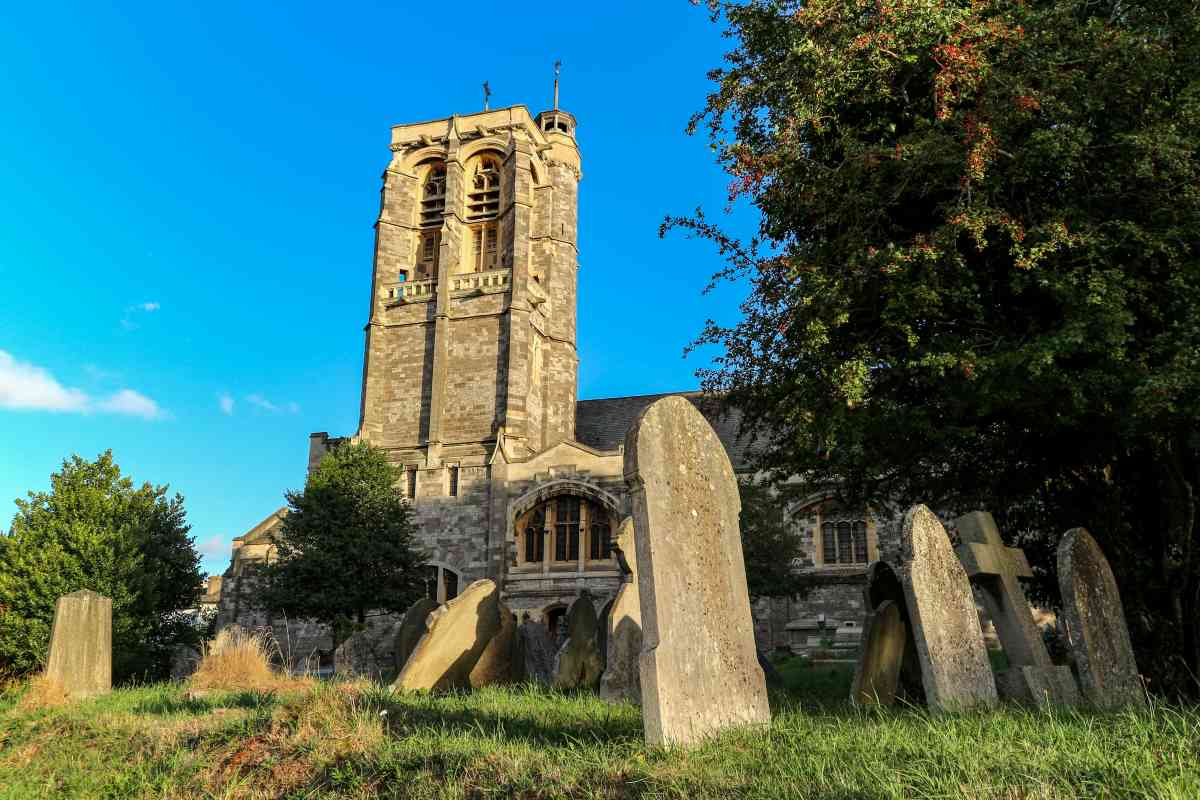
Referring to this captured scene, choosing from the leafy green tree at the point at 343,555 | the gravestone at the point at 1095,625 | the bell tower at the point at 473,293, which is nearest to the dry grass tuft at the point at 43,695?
the leafy green tree at the point at 343,555

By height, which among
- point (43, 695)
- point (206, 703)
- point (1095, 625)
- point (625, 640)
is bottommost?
point (43, 695)

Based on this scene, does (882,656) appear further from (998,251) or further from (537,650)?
(537,650)

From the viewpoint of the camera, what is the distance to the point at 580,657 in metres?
10.9

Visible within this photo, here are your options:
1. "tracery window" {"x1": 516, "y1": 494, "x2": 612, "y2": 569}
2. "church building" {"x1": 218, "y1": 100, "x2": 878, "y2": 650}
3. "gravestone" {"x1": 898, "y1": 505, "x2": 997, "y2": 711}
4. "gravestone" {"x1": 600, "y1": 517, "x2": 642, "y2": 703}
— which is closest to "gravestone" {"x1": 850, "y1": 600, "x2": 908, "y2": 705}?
"gravestone" {"x1": 898, "y1": 505, "x2": 997, "y2": 711}

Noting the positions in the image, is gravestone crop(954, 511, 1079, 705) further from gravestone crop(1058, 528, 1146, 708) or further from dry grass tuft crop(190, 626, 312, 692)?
dry grass tuft crop(190, 626, 312, 692)

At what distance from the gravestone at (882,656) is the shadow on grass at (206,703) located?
5.12 meters

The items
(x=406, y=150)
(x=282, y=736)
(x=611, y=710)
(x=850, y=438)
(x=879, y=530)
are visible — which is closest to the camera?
(x=282, y=736)

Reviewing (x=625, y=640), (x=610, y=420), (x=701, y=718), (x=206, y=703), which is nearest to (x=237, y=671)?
(x=206, y=703)

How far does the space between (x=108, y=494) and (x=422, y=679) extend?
14985 millimetres

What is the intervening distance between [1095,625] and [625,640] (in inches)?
167

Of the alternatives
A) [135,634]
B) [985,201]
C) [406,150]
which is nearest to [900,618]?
[985,201]

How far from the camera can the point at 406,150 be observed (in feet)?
115

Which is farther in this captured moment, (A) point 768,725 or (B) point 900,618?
(B) point 900,618

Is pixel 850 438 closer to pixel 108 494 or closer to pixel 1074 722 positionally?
pixel 1074 722
